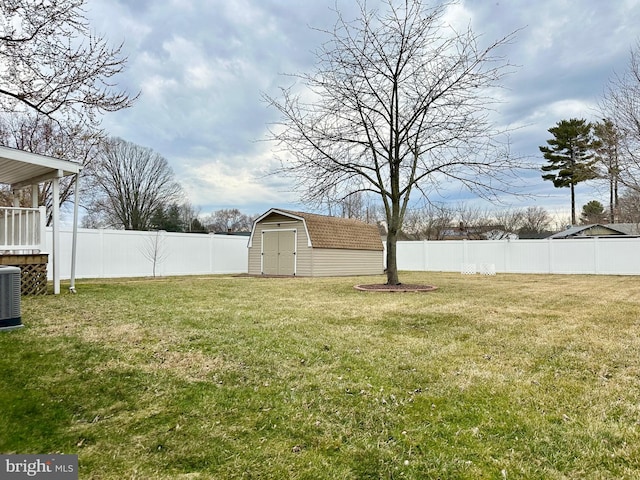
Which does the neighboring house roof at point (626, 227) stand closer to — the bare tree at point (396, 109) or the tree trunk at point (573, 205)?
the tree trunk at point (573, 205)

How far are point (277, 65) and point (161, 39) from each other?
2846 mm

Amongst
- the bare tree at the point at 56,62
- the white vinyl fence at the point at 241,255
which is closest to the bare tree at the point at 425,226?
the white vinyl fence at the point at 241,255

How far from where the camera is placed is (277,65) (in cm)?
912

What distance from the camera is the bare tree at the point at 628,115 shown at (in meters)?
9.98

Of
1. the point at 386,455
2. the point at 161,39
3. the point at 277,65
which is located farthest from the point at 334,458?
the point at 161,39

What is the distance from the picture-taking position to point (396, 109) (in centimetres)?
935

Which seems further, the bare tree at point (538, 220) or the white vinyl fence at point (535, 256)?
the bare tree at point (538, 220)

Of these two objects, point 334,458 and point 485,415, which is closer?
point 334,458

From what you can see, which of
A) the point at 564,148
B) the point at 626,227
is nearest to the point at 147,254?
the point at 564,148

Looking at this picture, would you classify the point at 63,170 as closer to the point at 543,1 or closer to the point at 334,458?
the point at 334,458

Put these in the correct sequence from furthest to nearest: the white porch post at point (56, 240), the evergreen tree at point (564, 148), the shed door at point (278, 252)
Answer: the evergreen tree at point (564, 148), the shed door at point (278, 252), the white porch post at point (56, 240)

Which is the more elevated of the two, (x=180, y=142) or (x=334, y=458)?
(x=180, y=142)

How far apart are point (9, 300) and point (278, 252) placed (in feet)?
39.5

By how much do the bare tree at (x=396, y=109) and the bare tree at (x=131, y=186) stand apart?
27646mm
